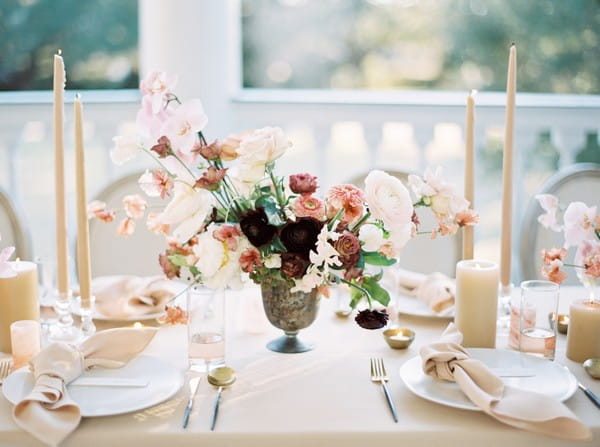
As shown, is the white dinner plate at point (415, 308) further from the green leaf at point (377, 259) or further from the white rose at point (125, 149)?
the white rose at point (125, 149)

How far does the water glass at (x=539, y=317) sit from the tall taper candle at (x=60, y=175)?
0.81 meters

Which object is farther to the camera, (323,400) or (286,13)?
(286,13)

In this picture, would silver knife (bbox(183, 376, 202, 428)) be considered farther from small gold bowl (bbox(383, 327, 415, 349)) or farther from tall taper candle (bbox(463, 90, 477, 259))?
tall taper candle (bbox(463, 90, 477, 259))

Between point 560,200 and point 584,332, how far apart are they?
35.8 inches

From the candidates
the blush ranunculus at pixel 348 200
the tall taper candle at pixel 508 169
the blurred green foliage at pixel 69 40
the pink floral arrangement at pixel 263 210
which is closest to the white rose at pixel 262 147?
the pink floral arrangement at pixel 263 210

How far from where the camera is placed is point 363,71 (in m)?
4.88

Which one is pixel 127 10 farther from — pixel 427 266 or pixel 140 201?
pixel 140 201

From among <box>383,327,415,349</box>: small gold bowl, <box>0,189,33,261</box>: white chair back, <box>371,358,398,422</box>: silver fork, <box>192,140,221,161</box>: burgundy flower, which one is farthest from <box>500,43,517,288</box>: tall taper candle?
<box>0,189,33,261</box>: white chair back

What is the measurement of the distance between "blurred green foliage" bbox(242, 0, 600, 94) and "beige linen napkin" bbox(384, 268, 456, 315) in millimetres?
2876

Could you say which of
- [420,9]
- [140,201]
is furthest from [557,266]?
[420,9]

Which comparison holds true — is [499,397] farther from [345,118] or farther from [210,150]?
[345,118]

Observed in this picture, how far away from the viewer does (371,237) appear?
4.18 ft

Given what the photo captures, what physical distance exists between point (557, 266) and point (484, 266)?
16 cm

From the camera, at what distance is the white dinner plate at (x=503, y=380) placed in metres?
1.19
